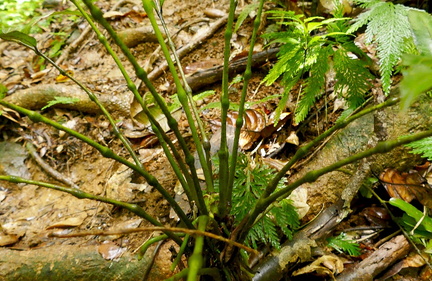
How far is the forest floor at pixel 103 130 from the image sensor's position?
1937mm

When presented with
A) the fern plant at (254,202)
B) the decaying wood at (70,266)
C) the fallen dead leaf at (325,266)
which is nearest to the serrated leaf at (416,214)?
the fallen dead leaf at (325,266)

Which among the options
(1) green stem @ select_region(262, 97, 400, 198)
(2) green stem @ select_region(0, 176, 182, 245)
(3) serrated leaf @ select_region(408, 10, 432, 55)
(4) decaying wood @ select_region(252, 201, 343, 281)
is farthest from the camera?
(4) decaying wood @ select_region(252, 201, 343, 281)

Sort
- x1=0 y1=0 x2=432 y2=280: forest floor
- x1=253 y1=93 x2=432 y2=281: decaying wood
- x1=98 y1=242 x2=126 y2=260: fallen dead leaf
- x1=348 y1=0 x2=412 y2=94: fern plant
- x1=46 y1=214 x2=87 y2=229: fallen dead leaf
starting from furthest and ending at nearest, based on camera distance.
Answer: x1=46 y1=214 x2=87 y2=229: fallen dead leaf
x1=0 y1=0 x2=432 y2=280: forest floor
x1=98 y1=242 x2=126 y2=260: fallen dead leaf
x1=253 y1=93 x2=432 y2=281: decaying wood
x1=348 y1=0 x2=412 y2=94: fern plant

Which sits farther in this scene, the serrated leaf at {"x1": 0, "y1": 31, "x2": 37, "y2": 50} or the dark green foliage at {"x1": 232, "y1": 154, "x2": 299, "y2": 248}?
the dark green foliage at {"x1": 232, "y1": 154, "x2": 299, "y2": 248}

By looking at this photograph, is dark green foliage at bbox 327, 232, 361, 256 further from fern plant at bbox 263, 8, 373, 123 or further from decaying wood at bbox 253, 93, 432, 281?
fern plant at bbox 263, 8, 373, 123

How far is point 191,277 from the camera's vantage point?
1.98ft

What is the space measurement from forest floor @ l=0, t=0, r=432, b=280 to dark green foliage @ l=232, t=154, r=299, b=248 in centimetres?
40

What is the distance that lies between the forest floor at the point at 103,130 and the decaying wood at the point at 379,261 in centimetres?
18

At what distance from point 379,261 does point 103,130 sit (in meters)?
2.30

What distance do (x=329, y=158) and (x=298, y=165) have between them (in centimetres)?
17

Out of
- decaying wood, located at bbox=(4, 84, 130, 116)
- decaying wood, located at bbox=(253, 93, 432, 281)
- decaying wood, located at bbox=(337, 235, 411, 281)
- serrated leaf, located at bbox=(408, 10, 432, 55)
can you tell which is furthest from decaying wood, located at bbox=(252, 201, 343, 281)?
decaying wood, located at bbox=(4, 84, 130, 116)

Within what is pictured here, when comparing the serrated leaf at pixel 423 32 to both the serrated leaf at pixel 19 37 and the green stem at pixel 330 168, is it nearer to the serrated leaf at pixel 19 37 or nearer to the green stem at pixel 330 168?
the green stem at pixel 330 168

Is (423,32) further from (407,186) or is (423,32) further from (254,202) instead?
(407,186)

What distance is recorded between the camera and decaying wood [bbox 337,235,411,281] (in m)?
1.36
